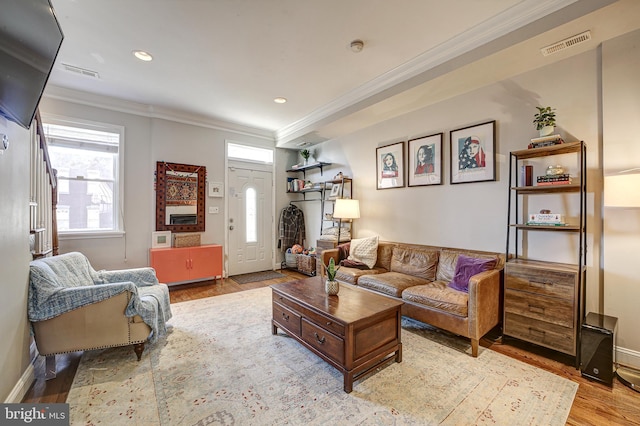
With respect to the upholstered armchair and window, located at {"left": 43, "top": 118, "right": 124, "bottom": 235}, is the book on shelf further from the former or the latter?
window, located at {"left": 43, "top": 118, "right": 124, "bottom": 235}

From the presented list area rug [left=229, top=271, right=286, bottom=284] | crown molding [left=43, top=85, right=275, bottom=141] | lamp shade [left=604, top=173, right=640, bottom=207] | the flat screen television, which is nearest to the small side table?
lamp shade [left=604, top=173, right=640, bottom=207]

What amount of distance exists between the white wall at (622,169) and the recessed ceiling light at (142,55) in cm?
412

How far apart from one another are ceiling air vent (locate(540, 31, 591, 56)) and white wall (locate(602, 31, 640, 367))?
256mm

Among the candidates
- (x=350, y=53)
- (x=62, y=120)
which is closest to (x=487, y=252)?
(x=350, y=53)

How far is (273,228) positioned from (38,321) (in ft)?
12.7

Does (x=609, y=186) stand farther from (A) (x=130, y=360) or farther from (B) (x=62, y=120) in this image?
(B) (x=62, y=120)

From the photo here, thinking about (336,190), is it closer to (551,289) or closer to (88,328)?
(551,289)

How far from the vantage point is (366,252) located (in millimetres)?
3777

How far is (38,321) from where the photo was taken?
1.92 metres

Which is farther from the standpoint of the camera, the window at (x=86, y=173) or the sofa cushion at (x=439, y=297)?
the window at (x=86, y=173)

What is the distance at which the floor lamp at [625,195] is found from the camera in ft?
6.12

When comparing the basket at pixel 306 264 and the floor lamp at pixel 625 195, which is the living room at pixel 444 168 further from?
the basket at pixel 306 264

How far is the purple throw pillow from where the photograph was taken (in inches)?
103

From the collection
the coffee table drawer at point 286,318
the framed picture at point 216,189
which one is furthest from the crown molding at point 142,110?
the coffee table drawer at point 286,318
